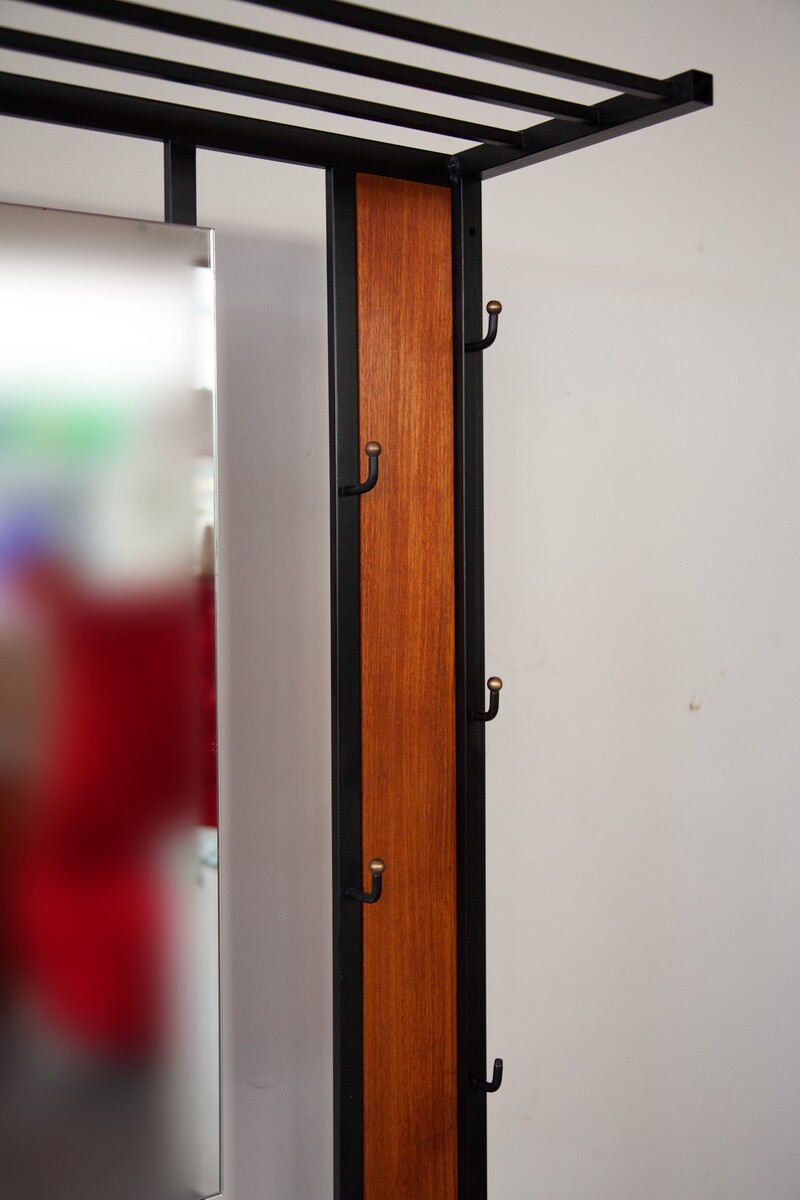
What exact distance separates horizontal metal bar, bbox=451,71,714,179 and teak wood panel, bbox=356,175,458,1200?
5 cm

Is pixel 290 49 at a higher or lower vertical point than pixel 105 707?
higher

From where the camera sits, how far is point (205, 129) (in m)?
1.03

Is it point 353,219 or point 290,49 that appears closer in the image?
point 290,49

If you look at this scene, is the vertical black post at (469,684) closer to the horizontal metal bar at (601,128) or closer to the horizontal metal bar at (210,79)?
the horizontal metal bar at (601,128)

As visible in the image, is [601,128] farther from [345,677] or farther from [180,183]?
[345,677]

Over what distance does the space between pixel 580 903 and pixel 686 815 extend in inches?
10.0

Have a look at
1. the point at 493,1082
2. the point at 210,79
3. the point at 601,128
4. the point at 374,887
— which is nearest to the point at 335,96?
the point at 210,79

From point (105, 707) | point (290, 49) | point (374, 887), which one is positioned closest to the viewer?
point (290, 49)

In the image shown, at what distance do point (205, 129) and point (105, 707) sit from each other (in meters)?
0.52

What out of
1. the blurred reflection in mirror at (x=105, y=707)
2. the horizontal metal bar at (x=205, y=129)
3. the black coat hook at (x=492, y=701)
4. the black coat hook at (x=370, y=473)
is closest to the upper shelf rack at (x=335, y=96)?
the horizontal metal bar at (x=205, y=129)

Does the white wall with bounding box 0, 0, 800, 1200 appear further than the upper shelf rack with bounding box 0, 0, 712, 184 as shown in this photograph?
Result: Yes

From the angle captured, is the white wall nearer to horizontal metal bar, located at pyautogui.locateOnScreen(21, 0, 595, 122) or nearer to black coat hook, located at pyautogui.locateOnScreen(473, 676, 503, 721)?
black coat hook, located at pyautogui.locateOnScreen(473, 676, 503, 721)

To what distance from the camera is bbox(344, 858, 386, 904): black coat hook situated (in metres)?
1.08

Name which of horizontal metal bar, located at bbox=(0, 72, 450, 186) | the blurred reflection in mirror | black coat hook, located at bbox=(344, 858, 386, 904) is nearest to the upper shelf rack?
horizontal metal bar, located at bbox=(0, 72, 450, 186)
